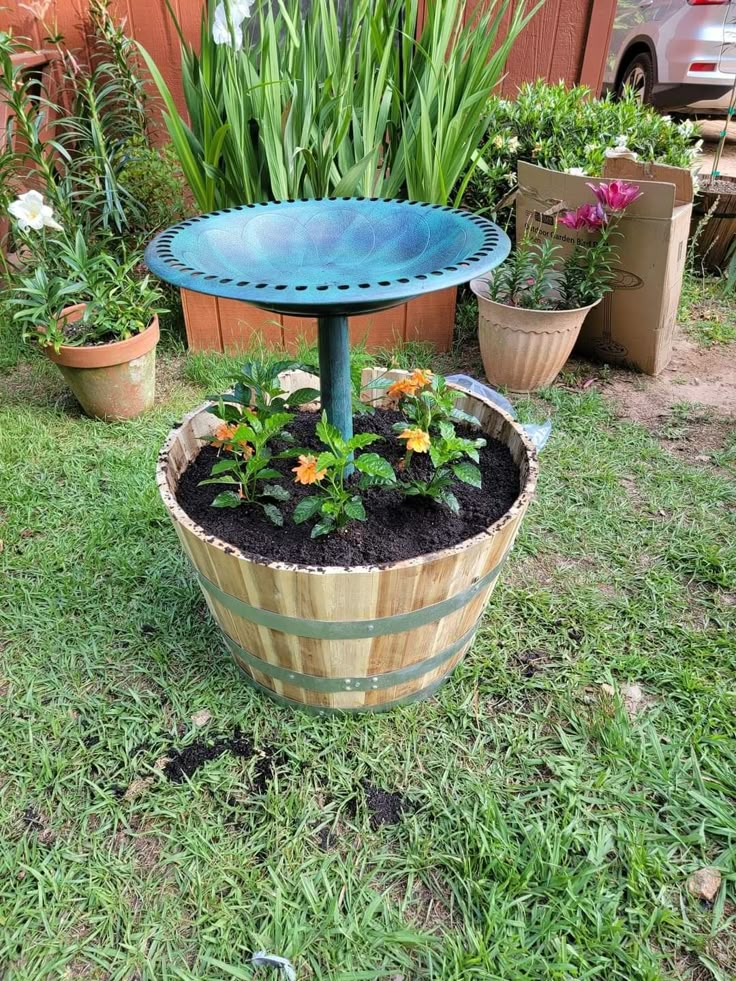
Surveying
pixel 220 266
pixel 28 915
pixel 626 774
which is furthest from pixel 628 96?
pixel 28 915

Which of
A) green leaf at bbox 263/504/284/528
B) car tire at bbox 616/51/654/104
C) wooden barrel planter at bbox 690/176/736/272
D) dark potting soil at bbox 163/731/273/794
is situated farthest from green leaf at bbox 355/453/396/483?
car tire at bbox 616/51/654/104

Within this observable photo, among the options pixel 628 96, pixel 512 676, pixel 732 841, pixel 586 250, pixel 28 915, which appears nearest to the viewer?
pixel 28 915

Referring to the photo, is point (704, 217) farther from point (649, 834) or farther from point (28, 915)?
point (28, 915)

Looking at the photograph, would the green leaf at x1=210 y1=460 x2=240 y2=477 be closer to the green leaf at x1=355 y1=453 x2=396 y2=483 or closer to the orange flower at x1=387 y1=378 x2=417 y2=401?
the green leaf at x1=355 y1=453 x2=396 y2=483

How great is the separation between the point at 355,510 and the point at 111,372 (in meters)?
1.58

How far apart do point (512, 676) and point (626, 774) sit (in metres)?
0.33

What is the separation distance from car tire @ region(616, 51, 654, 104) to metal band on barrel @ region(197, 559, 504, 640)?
6.30 meters

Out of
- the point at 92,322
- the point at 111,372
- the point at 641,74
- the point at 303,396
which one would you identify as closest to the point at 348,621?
the point at 303,396

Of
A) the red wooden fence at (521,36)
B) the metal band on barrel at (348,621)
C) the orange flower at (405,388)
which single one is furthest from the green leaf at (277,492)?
the red wooden fence at (521,36)

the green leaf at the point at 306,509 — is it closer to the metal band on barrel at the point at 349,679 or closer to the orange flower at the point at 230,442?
the orange flower at the point at 230,442

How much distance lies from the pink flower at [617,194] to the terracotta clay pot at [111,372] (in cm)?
185

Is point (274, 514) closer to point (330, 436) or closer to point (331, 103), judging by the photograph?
point (330, 436)

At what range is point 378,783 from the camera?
4.53ft

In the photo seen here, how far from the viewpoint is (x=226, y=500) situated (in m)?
1.45
